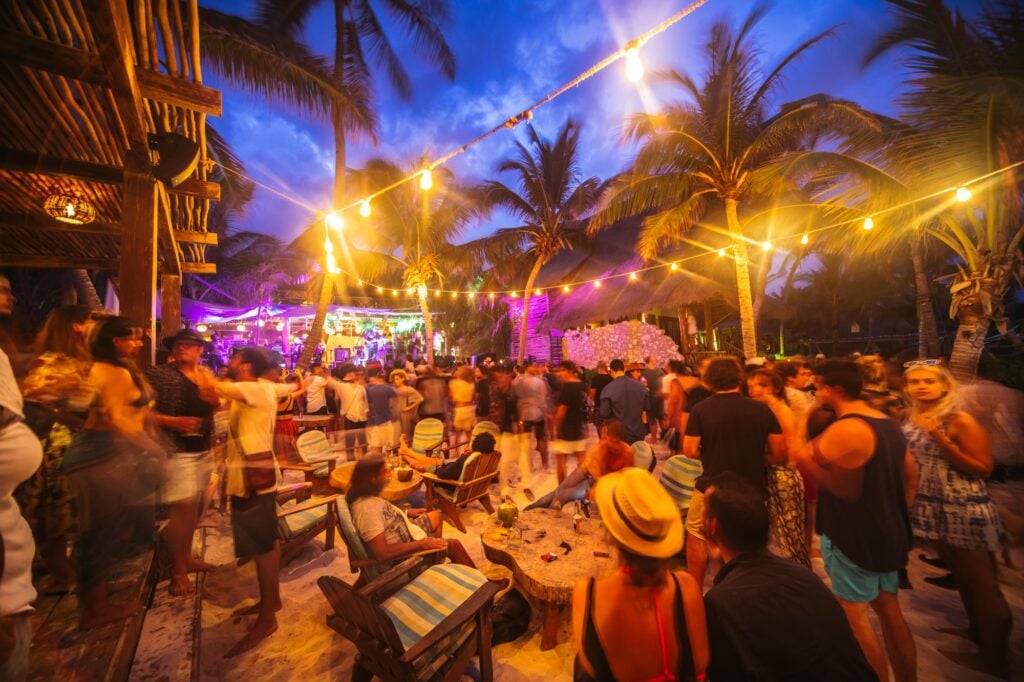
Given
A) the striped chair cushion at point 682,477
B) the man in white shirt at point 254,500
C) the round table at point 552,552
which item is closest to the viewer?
the round table at point 552,552

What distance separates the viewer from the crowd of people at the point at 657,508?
1.48 metres

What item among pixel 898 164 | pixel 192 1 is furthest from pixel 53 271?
pixel 898 164

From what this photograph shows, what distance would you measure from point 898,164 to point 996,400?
7298 mm

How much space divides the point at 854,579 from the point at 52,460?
4.92m

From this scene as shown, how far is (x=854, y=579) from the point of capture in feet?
7.85

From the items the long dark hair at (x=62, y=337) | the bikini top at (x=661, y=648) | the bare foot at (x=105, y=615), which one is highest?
the long dark hair at (x=62, y=337)

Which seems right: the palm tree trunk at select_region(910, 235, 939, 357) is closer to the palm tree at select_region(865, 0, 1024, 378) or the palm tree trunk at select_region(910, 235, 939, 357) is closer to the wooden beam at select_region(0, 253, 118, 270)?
the palm tree at select_region(865, 0, 1024, 378)

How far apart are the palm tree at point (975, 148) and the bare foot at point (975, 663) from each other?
6.37 m

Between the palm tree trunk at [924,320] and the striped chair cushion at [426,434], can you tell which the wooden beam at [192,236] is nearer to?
the striped chair cushion at [426,434]

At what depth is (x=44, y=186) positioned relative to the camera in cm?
484

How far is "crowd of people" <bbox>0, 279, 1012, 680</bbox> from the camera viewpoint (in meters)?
1.48

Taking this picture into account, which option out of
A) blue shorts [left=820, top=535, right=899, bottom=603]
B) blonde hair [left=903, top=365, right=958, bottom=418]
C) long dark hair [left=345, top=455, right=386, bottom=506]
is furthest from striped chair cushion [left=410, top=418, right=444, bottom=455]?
blonde hair [left=903, top=365, right=958, bottom=418]

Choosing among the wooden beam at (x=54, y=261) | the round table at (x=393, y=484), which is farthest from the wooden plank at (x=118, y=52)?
the wooden beam at (x=54, y=261)

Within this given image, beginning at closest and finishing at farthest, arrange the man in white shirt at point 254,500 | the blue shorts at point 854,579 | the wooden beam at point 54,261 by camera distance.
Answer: the blue shorts at point 854,579 → the man in white shirt at point 254,500 → the wooden beam at point 54,261
